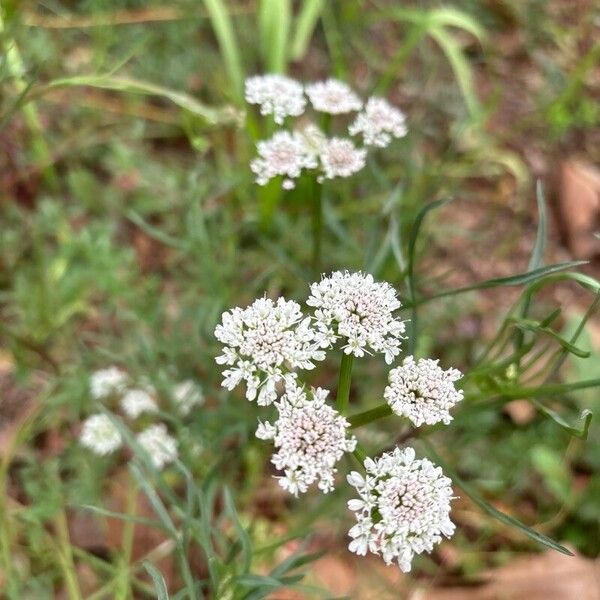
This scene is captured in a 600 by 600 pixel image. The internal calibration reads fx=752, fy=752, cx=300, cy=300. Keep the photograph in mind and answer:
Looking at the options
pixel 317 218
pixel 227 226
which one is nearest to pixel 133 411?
pixel 227 226

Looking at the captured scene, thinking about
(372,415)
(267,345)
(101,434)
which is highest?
(267,345)

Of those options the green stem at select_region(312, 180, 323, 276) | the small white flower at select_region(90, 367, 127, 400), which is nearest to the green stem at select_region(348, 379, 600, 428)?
the green stem at select_region(312, 180, 323, 276)

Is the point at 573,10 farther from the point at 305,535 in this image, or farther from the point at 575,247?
the point at 305,535

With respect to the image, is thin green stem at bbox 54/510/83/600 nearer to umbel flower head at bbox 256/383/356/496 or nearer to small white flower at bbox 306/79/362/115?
umbel flower head at bbox 256/383/356/496

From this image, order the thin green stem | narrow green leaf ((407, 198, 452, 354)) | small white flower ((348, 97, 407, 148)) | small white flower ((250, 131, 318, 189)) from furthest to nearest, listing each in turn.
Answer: the thin green stem
small white flower ((348, 97, 407, 148))
small white flower ((250, 131, 318, 189))
narrow green leaf ((407, 198, 452, 354))

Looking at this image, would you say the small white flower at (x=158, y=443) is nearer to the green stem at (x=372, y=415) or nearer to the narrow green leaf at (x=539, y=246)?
the green stem at (x=372, y=415)

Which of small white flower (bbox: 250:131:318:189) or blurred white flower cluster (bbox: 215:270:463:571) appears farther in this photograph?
small white flower (bbox: 250:131:318:189)

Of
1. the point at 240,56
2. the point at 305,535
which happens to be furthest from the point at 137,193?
the point at 305,535

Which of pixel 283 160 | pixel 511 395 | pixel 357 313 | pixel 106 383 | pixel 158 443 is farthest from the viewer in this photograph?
pixel 106 383

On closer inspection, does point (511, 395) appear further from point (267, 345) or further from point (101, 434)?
point (101, 434)
